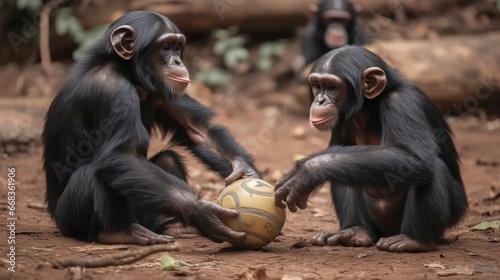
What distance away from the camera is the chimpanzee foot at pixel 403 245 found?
605cm

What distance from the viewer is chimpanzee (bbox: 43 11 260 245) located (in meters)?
5.85

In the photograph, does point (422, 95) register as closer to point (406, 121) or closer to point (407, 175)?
point (406, 121)

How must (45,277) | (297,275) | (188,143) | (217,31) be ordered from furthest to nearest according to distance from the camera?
(217,31)
(188,143)
(297,275)
(45,277)

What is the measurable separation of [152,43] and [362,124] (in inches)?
78.8

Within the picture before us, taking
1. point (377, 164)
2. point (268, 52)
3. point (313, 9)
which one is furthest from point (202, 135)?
point (268, 52)

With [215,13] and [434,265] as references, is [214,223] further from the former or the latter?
[215,13]

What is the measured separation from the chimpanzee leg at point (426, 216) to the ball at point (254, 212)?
98cm

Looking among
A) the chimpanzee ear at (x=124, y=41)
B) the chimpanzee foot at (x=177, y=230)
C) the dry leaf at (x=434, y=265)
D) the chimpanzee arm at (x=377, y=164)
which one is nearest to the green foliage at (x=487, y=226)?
the chimpanzee arm at (x=377, y=164)

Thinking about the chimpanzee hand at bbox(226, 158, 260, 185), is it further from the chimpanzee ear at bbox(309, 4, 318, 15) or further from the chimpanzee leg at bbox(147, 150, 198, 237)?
the chimpanzee ear at bbox(309, 4, 318, 15)

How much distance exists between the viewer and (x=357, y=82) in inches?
245

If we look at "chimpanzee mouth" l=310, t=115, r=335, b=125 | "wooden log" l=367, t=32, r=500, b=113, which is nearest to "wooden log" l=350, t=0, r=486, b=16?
"wooden log" l=367, t=32, r=500, b=113

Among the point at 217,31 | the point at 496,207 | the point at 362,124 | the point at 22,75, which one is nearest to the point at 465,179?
the point at 496,207

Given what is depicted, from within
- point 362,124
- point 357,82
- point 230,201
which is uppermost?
point 357,82

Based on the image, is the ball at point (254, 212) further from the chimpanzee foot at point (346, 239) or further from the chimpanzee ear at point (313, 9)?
the chimpanzee ear at point (313, 9)
